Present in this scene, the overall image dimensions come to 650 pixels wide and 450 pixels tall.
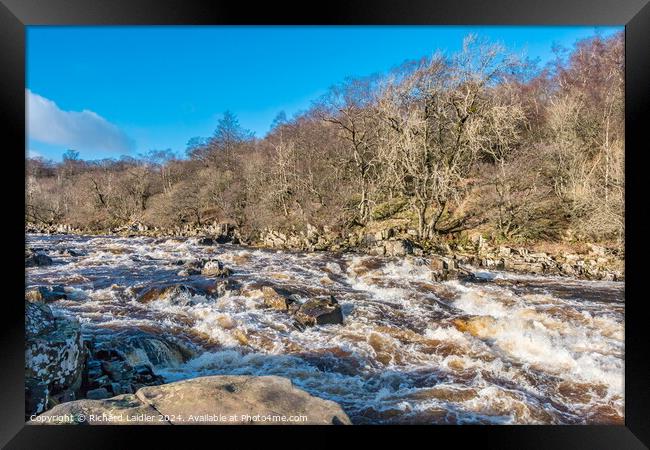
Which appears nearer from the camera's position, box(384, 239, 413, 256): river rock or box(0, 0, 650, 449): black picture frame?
box(0, 0, 650, 449): black picture frame

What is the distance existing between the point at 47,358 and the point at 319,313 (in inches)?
83.4

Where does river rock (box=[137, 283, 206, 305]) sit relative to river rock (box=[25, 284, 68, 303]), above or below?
below

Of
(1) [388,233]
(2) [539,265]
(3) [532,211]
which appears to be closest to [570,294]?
(2) [539,265]

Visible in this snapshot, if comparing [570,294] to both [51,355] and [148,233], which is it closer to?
[51,355]

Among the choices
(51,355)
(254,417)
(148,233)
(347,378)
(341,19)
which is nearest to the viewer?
(254,417)

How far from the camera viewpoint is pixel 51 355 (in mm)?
1960

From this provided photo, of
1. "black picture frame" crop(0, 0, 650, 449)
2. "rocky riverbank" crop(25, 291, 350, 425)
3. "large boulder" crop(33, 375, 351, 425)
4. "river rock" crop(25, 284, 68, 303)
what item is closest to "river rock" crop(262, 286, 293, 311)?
"rocky riverbank" crop(25, 291, 350, 425)

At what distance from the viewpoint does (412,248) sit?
4387 millimetres

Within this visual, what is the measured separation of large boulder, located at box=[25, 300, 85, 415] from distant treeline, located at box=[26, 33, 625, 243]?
1.18 m

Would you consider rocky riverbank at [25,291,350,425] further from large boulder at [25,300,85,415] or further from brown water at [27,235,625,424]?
brown water at [27,235,625,424]

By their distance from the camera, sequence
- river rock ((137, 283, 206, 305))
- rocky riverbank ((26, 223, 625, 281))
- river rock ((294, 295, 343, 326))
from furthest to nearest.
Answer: river rock ((137, 283, 206, 305))
rocky riverbank ((26, 223, 625, 281))
river rock ((294, 295, 343, 326))

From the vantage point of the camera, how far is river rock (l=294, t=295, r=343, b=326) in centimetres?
307

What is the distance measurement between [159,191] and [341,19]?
10.6ft

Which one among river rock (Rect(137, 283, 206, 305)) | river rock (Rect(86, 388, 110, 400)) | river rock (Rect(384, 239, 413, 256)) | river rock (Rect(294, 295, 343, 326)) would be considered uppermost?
river rock (Rect(384, 239, 413, 256))
